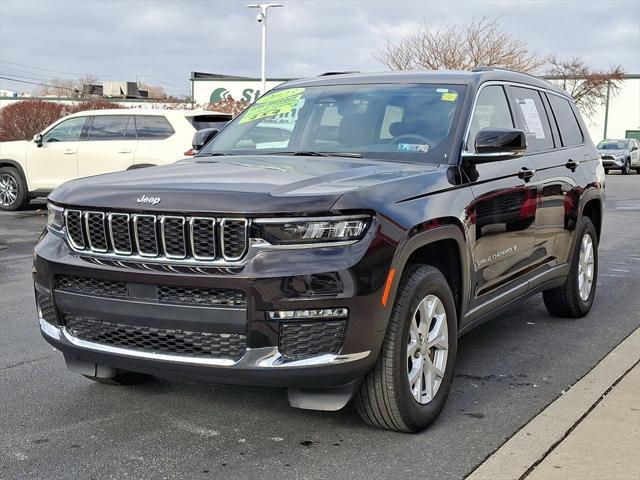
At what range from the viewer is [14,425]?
3889 mm

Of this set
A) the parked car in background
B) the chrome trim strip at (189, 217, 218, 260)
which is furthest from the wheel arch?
the parked car in background

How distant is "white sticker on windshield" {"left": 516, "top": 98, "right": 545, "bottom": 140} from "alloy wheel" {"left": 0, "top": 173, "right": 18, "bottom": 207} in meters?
11.1

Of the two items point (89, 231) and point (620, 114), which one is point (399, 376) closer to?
point (89, 231)

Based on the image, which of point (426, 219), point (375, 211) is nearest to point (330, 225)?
point (375, 211)

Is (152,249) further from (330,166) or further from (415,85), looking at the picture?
(415,85)

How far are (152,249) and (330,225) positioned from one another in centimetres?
80

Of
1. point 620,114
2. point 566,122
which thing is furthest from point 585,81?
point 566,122

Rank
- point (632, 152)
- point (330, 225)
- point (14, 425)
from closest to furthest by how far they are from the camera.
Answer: point (330, 225) → point (14, 425) → point (632, 152)

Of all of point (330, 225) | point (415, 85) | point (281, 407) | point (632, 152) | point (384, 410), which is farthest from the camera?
point (632, 152)

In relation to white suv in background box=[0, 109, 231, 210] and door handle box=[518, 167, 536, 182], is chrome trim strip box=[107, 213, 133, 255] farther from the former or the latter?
white suv in background box=[0, 109, 231, 210]

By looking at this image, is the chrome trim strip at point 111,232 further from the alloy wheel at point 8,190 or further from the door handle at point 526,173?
the alloy wheel at point 8,190

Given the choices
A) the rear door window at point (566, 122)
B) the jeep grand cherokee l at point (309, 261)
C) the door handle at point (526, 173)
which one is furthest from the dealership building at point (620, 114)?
the jeep grand cherokee l at point (309, 261)

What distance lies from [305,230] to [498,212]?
1.68m

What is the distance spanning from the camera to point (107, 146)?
515 inches
